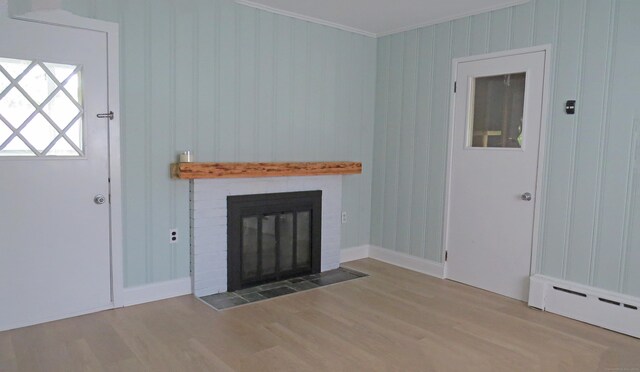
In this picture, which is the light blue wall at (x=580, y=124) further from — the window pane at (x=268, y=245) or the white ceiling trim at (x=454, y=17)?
the window pane at (x=268, y=245)

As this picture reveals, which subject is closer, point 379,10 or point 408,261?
point 379,10

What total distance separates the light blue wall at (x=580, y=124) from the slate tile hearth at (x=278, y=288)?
3.13ft

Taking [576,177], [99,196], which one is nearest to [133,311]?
[99,196]

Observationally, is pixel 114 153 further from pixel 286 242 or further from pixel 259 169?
pixel 286 242

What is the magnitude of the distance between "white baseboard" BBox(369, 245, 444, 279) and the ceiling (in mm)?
2278

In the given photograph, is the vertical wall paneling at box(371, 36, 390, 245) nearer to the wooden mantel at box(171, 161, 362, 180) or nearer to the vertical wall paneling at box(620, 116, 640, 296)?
the wooden mantel at box(171, 161, 362, 180)

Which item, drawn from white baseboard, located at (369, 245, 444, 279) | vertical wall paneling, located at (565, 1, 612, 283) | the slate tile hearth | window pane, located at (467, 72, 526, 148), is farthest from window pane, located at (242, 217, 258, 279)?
vertical wall paneling, located at (565, 1, 612, 283)

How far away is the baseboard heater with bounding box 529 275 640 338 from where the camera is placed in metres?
3.14

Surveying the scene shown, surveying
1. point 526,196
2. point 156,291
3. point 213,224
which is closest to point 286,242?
point 213,224

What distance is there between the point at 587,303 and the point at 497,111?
1.65m

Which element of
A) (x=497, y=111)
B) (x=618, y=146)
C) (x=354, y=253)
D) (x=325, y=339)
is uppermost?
(x=497, y=111)

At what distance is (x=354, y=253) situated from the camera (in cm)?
498

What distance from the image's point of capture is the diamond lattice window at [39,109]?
2.92 meters

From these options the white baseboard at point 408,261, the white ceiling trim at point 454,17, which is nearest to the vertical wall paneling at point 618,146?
the white ceiling trim at point 454,17
